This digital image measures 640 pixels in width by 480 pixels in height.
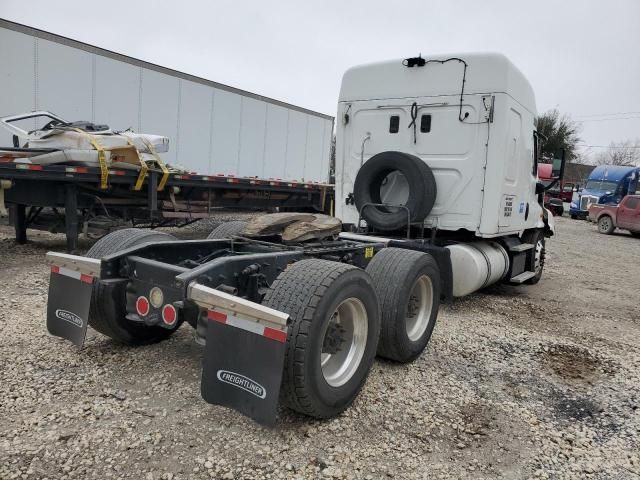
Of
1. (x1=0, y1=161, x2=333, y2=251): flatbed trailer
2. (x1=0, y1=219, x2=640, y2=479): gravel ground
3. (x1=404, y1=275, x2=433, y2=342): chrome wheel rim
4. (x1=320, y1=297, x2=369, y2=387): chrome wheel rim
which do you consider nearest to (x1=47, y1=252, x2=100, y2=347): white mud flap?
(x1=0, y1=219, x2=640, y2=479): gravel ground

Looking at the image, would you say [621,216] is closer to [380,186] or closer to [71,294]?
[380,186]

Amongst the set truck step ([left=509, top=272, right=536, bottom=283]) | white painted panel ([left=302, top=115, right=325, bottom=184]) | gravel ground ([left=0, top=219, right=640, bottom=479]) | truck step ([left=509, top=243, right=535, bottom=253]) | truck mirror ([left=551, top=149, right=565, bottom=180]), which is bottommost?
gravel ground ([left=0, top=219, right=640, bottom=479])

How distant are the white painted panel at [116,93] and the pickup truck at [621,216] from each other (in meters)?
17.3

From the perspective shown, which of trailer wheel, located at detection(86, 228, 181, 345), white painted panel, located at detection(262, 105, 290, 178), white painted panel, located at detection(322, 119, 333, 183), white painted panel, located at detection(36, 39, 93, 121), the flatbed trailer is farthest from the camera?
white painted panel, located at detection(322, 119, 333, 183)

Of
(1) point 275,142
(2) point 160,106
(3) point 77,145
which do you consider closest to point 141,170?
(3) point 77,145

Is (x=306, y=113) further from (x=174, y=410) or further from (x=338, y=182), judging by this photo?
(x=174, y=410)

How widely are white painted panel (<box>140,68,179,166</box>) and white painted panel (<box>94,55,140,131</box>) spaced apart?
0.17 meters

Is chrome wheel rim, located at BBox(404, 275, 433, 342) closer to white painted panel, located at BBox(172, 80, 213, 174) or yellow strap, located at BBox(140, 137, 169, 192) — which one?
yellow strap, located at BBox(140, 137, 169, 192)

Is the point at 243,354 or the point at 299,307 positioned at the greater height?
the point at 299,307

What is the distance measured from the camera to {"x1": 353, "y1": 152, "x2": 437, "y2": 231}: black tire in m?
5.42

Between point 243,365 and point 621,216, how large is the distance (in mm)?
20155

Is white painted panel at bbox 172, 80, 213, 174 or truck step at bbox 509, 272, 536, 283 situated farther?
white painted panel at bbox 172, 80, 213, 174

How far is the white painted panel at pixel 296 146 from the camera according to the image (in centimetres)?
1416

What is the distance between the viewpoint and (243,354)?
8.06 feet
